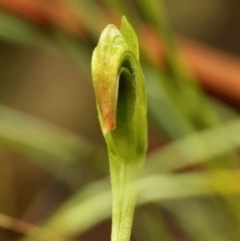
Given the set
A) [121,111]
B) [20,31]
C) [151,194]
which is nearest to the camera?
[121,111]

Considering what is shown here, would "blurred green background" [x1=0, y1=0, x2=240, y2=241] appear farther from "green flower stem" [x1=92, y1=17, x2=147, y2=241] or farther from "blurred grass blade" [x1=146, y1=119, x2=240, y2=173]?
"green flower stem" [x1=92, y1=17, x2=147, y2=241]

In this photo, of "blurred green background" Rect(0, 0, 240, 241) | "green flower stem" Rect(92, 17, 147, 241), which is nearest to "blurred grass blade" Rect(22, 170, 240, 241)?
"blurred green background" Rect(0, 0, 240, 241)

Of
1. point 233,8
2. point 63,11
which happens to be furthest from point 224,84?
point 233,8

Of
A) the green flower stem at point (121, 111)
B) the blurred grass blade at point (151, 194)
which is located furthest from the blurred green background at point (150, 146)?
the green flower stem at point (121, 111)

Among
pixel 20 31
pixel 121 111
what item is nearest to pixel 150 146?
pixel 20 31

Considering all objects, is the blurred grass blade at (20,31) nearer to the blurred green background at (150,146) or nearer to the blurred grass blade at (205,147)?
the blurred green background at (150,146)

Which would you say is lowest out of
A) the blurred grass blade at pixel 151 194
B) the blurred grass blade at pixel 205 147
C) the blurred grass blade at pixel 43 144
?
the blurred grass blade at pixel 151 194

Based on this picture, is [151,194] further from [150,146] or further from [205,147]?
[150,146]

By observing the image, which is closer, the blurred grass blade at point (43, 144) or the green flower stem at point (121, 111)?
the green flower stem at point (121, 111)
